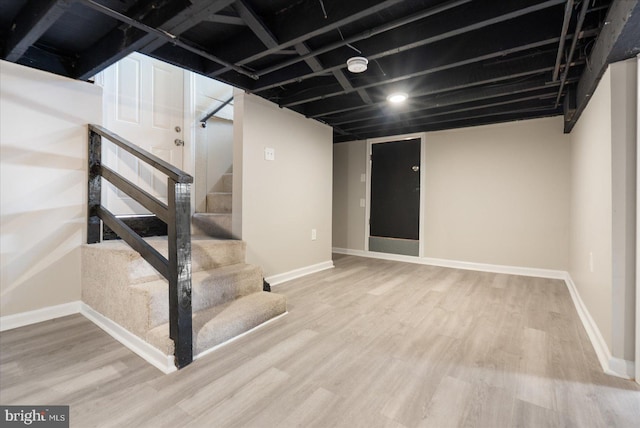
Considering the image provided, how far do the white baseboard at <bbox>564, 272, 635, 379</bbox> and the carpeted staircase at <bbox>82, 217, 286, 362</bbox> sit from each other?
2079 millimetres

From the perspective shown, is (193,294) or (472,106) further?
(472,106)

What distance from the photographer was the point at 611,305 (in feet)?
5.27

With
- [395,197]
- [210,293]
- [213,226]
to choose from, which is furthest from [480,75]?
[213,226]

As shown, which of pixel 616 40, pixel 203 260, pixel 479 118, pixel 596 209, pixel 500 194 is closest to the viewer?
pixel 616 40

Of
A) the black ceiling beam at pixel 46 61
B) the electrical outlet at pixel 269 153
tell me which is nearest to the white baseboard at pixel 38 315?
the black ceiling beam at pixel 46 61

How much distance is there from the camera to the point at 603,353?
1692 millimetres

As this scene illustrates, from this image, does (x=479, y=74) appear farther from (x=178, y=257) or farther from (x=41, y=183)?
(x=41, y=183)

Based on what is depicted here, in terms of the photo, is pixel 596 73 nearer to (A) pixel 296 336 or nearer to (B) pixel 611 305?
(B) pixel 611 305

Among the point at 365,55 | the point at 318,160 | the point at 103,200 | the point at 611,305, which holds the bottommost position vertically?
the point at 611,305

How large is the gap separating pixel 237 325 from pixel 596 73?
287 centimetres

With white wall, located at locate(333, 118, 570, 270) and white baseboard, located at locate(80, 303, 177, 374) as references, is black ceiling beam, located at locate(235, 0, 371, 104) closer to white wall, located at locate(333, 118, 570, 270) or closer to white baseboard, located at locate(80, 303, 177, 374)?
white baseboard, located at locate(80, 303, 177, 374)

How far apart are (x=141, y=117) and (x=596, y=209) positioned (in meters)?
4.06

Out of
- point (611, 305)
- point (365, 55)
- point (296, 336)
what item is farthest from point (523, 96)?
point (296, 336)

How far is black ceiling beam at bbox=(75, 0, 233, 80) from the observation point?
1590 mm
